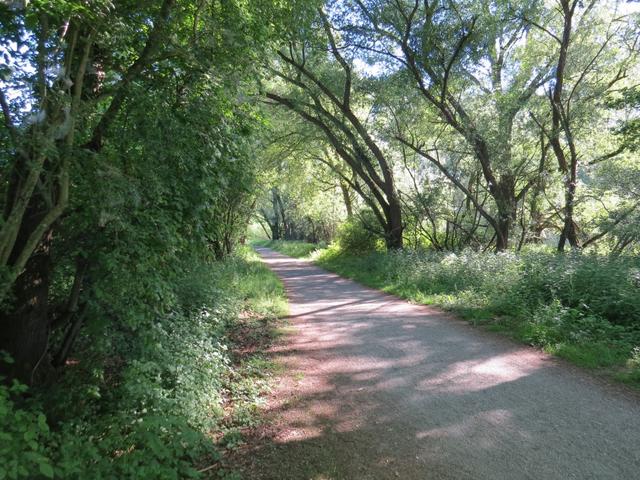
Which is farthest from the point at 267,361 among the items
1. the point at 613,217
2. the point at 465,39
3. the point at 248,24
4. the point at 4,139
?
the point at 613,217

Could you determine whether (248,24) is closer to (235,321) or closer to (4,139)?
(4,139)

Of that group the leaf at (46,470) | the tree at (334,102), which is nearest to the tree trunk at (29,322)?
the leaf at (46,470)

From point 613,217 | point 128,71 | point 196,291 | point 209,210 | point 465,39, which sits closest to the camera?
point 128,71

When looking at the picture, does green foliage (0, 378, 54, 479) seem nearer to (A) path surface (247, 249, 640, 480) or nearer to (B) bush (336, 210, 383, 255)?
(A) path surface (247, 249, 640, 480)

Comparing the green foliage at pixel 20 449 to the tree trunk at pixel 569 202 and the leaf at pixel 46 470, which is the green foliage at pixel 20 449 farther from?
the tree trunk at pixel 569 202

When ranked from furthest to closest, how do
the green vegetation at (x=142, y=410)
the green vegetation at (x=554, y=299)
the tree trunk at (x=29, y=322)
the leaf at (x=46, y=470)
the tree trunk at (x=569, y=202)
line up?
1. the tree trunk at (x=569, y=202)
2. the green vegetation at (x=554, y=299)
3. the tree trunk at (x=29, y=322)
4. the green vegetation at (x=142, y=410)
5. the leaf at (x=46, y=470)

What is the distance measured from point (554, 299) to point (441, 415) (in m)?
4.60

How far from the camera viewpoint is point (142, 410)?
395cm

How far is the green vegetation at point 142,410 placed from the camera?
280 cm

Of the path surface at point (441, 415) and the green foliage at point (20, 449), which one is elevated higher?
the green foliage at point (20, 449)

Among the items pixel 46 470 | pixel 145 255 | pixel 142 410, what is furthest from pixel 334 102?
pixel 46 470

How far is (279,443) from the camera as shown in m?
3.83

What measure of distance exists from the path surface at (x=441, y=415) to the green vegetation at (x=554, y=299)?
586 mm

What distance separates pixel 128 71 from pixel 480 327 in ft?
22.7
